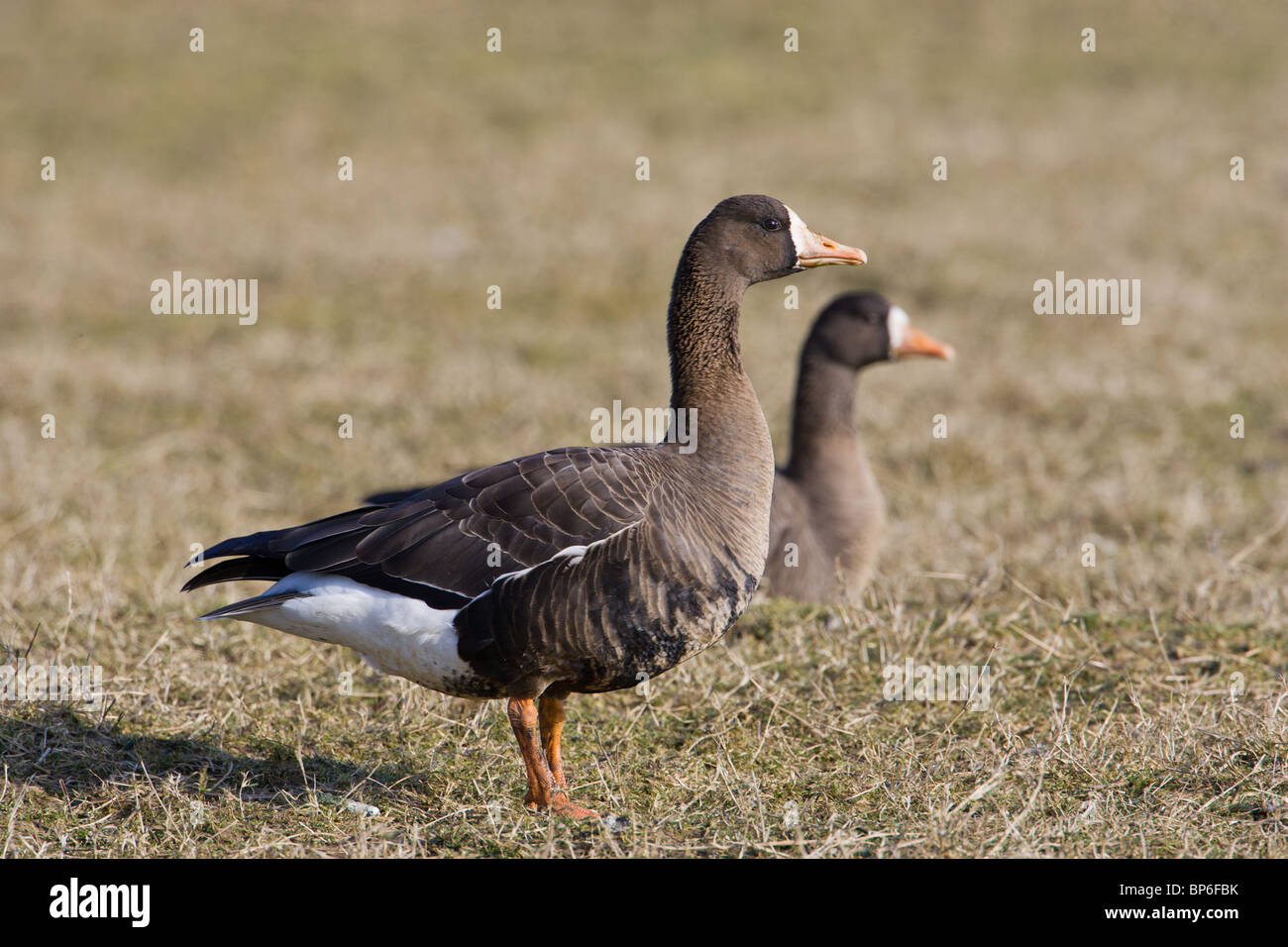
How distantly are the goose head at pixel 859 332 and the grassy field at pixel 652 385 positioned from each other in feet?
3.44

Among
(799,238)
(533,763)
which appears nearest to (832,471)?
(799,238)

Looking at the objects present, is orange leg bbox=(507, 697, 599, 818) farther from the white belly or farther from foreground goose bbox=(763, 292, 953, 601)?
foreground goose bbox=(763, 292, 953, 601)

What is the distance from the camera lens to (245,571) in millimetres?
4516

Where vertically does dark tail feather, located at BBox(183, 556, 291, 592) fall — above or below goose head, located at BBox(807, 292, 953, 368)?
below

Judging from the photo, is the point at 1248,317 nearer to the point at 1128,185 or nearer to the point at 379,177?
the point at 1128,185

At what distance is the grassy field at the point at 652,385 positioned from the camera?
175 inches

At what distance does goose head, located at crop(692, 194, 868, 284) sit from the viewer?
480 cm

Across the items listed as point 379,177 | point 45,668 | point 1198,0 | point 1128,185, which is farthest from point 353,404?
point 1198,0

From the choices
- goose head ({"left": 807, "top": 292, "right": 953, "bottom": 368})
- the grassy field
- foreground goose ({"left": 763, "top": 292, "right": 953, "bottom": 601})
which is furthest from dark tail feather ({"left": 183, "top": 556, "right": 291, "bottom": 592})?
goose head ({"left": 807, "top": 292, "right": 953, "bottom": 368})

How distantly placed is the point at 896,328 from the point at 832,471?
1.01 m

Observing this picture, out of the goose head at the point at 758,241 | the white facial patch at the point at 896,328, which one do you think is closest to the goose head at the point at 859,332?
the white facial patch at the point at 896,328

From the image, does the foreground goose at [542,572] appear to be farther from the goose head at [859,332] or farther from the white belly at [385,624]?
the goose head at [859,332]

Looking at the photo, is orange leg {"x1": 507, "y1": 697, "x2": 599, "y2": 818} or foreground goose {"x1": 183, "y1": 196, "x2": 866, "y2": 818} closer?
foreground goose {"x1": 183, "y1": 196, "x2": 866, "y2": 818}

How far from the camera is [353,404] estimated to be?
961 centimetres
